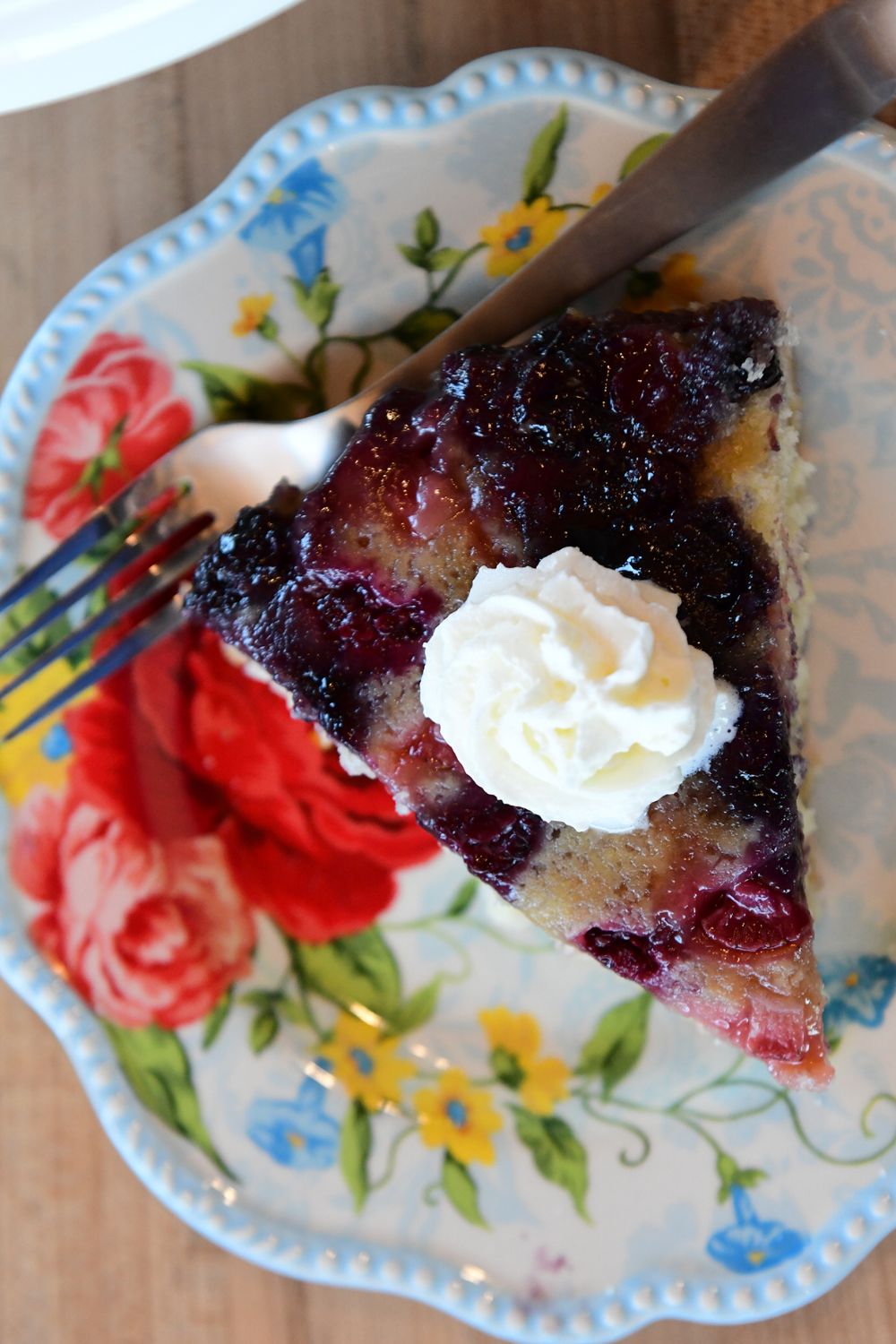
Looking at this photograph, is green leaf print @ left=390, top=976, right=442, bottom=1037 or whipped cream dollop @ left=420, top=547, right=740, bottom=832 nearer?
whipped cream dollop @ left=420, top=547, right=740, bottom=832

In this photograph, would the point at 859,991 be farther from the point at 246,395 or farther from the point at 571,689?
the point at 246,395

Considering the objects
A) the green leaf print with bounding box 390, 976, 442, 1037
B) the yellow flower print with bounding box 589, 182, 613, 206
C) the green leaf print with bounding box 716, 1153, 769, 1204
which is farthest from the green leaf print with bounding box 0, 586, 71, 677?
the green leaf print with bounding box 716, 1153, 769, 1204

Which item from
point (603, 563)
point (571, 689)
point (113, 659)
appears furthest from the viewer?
point (113, 659)

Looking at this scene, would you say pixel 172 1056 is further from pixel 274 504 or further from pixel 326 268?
pixel 326 268

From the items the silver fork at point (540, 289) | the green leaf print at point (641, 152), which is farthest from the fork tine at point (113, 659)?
the green leaf print at point (641, 152)

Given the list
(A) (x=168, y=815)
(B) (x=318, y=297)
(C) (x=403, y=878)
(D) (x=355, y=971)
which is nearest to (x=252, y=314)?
(B) (x=318, y=297)

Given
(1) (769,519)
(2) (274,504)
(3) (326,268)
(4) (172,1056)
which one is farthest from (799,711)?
(4) (172,1056)

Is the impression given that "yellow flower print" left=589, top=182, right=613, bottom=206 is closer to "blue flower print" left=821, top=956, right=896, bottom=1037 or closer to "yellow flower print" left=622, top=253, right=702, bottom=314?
"yellow flower print" left=622, top=253, right=702, bottom=314
